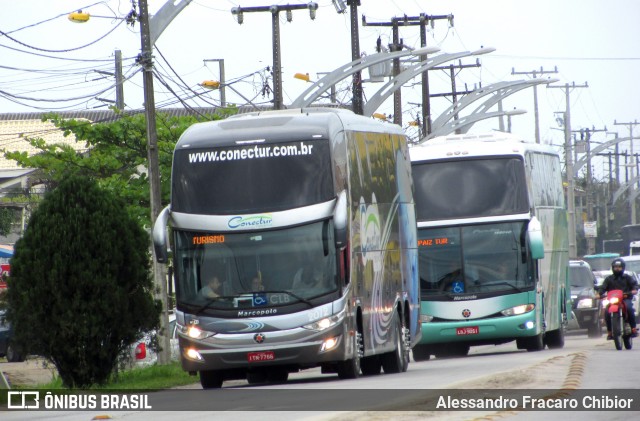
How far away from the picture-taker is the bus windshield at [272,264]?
1986cm

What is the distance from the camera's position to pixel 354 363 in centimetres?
2072

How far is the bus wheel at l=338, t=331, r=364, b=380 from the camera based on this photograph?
20.6m

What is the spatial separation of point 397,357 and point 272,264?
13.9 ft

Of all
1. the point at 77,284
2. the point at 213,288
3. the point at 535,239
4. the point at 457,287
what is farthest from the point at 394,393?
the point at 457,287

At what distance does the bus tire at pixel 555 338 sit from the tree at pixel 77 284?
39.4ft

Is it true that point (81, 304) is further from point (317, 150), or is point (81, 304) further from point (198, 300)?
point (317, 150)

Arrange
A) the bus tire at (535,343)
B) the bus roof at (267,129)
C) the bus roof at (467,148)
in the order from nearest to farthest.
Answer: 1. the bus roof at (267,129)
2. the bus roof at (467,148)
3. the bus tire at (535,343)

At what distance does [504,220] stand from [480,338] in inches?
91.5

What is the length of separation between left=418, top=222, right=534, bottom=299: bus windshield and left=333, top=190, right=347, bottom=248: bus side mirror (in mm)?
8199

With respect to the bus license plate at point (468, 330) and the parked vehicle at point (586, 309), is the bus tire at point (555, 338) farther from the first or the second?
the parked vehicle at point (586, 309)

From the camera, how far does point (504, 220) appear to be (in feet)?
90.2

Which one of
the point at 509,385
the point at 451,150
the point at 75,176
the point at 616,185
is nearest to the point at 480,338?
the point at 451,150

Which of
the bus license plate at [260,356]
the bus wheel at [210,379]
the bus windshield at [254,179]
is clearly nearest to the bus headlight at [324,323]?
the bus license plate at [260,356]

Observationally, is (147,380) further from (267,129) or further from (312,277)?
(267,129)
